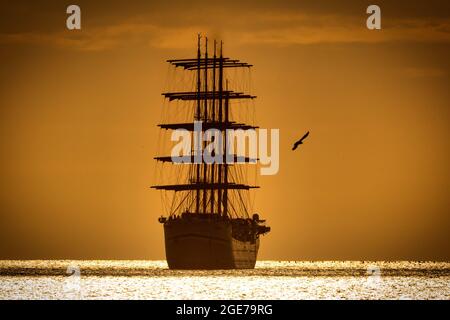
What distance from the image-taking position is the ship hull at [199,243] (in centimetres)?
13112

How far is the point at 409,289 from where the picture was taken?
9831 cm

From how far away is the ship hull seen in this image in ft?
430

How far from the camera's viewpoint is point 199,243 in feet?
430
